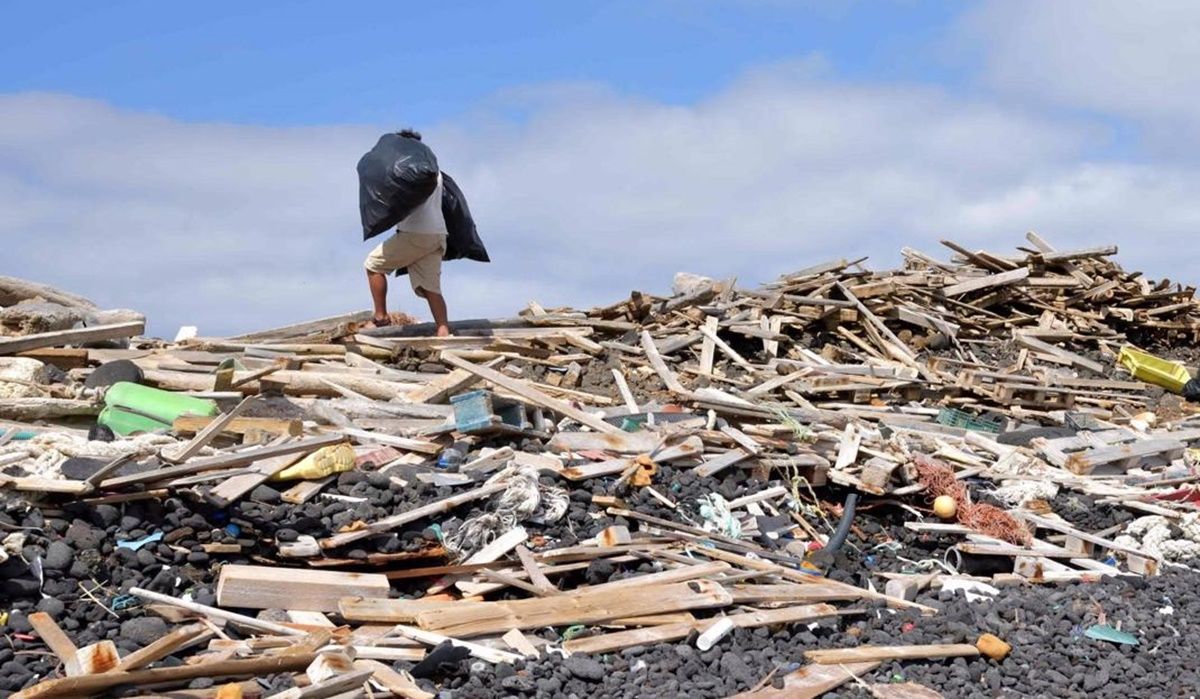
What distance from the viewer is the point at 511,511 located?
6.79 m

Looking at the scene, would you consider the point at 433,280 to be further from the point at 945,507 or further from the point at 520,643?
the point at 520,643

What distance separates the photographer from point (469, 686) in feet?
17.1

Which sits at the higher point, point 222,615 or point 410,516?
point 410,516

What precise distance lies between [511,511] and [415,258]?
587 centimetres

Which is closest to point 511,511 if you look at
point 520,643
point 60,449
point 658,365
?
point 520,643

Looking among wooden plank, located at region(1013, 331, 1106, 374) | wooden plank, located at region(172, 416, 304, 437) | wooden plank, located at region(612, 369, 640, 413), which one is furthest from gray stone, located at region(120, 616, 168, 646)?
wooden plank, located at region(1013, 331, 1106, 374)

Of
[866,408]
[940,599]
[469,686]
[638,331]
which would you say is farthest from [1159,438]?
[469,686]

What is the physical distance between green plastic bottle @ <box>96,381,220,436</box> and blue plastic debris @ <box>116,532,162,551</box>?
2.30 m

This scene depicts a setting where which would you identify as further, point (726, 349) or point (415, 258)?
point (726, 349)

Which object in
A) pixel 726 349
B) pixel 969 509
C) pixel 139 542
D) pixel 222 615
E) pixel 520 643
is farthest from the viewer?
pixel 726 349

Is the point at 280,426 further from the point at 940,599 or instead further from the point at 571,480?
the point at 940,599

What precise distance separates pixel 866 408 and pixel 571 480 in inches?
219

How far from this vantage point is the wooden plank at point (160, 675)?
476cm

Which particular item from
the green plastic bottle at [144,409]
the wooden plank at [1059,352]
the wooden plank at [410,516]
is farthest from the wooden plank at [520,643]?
the wooden plank at [1059,352]
